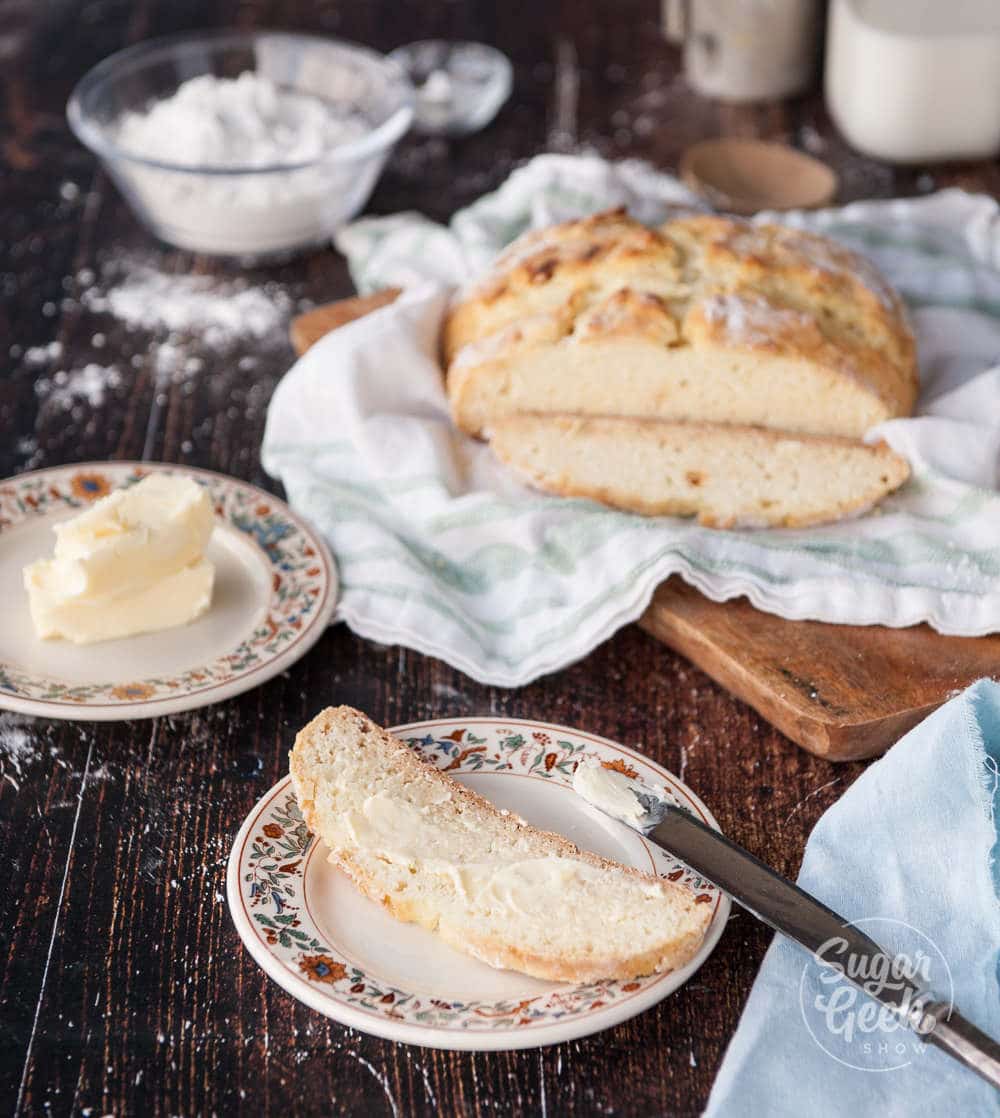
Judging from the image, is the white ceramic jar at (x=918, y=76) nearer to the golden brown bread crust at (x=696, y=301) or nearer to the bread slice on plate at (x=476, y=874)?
the golden brown bread crust at (x=696, y=301)

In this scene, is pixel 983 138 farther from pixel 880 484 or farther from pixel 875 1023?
pixel 875 1023

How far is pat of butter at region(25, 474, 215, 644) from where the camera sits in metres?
2.16

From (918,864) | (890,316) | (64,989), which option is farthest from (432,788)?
(890,316)

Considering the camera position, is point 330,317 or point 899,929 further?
point 330,317

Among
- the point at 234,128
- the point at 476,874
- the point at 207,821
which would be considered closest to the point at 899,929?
the point at 476,874

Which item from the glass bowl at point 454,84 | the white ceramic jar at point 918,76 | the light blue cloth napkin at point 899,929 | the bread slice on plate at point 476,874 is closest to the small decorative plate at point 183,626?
the bread slice on plate at point 476,874

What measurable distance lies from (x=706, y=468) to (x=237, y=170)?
138 cm

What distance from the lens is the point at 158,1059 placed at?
1.63 meters

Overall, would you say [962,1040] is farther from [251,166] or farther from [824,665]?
[251,166]

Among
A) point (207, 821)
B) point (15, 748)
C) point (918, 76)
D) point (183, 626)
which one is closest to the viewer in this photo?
point (207, 821)

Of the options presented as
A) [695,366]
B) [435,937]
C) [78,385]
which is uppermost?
[695,366]

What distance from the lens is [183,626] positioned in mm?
2293

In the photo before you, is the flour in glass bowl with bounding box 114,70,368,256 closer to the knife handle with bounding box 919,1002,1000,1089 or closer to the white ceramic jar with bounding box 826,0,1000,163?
the white ceramic jar with bounding box 826,0,1000,163

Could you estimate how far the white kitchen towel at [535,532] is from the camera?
228cm
